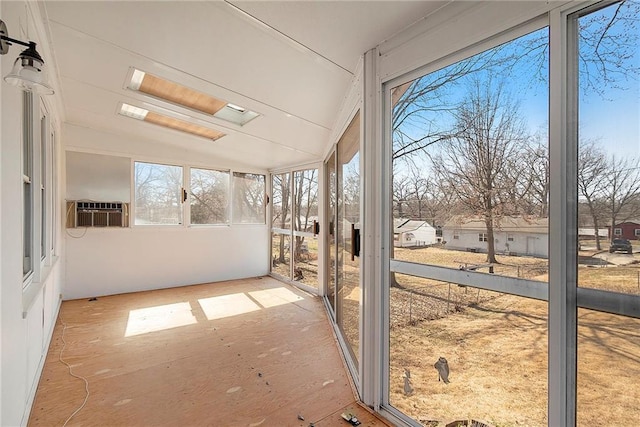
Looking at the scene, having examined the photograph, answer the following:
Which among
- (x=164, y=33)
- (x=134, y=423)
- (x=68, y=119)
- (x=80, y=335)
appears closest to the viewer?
(x=134, y=423)

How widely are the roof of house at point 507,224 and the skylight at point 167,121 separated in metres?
3.19

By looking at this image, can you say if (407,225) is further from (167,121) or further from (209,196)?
(209,196)

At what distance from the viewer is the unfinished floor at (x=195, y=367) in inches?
68.4

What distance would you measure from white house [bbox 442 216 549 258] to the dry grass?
41 millimetres

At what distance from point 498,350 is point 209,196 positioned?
4677mm

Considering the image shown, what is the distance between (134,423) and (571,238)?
7.63 feet

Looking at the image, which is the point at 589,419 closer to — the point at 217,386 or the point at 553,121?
the point at 553,121

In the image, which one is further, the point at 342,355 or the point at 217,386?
the point at 342,355

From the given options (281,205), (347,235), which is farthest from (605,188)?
(281,205)

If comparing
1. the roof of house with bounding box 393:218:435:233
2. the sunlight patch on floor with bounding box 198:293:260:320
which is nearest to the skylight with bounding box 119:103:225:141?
the sunlight patch on floor with bounding box 198:293:260:320

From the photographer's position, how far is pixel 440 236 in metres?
1.49

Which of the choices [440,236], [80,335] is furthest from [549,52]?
[80,335]

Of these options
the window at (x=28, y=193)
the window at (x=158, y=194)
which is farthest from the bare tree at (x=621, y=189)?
the window at (x=158, y=194)

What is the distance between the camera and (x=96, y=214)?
3.96 m
